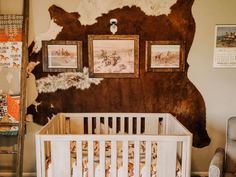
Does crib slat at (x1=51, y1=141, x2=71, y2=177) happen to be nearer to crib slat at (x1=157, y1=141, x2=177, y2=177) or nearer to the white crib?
the white crib

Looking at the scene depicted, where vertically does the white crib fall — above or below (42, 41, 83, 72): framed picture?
below

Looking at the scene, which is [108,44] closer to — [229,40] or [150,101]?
[150,101]

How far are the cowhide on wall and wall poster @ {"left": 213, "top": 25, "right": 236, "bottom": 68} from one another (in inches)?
12.4

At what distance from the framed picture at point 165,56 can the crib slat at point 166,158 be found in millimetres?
1166

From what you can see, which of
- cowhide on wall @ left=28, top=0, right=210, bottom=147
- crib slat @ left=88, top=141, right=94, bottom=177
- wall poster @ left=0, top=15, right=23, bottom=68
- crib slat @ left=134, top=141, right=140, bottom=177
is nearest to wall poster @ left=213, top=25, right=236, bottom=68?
cowhide on wall @ left=28, top=0, right=210, bottom=147

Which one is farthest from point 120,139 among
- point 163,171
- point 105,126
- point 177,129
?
point 105,126

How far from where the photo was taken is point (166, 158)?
2.15 m

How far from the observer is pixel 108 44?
3057mm

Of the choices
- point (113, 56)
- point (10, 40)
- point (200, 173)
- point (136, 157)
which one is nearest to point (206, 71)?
point (113, 56)

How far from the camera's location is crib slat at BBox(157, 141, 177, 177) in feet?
7.01

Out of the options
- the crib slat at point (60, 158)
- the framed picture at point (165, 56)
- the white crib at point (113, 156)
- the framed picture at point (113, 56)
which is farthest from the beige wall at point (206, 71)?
the crib slat at point (60, 158)

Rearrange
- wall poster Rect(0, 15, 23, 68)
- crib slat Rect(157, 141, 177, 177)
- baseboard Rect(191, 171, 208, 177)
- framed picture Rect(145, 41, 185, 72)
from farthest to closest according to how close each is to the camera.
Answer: baseboard Rect(191, 171, 208, 177)
framed picture Rect(145, 41, 185, 72)
wall poster Rect(0, 15, 23, 68)
crib slat Rect(157, 141, 177, 177)

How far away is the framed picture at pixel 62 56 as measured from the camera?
3.05 meters

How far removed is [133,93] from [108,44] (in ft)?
2.08
